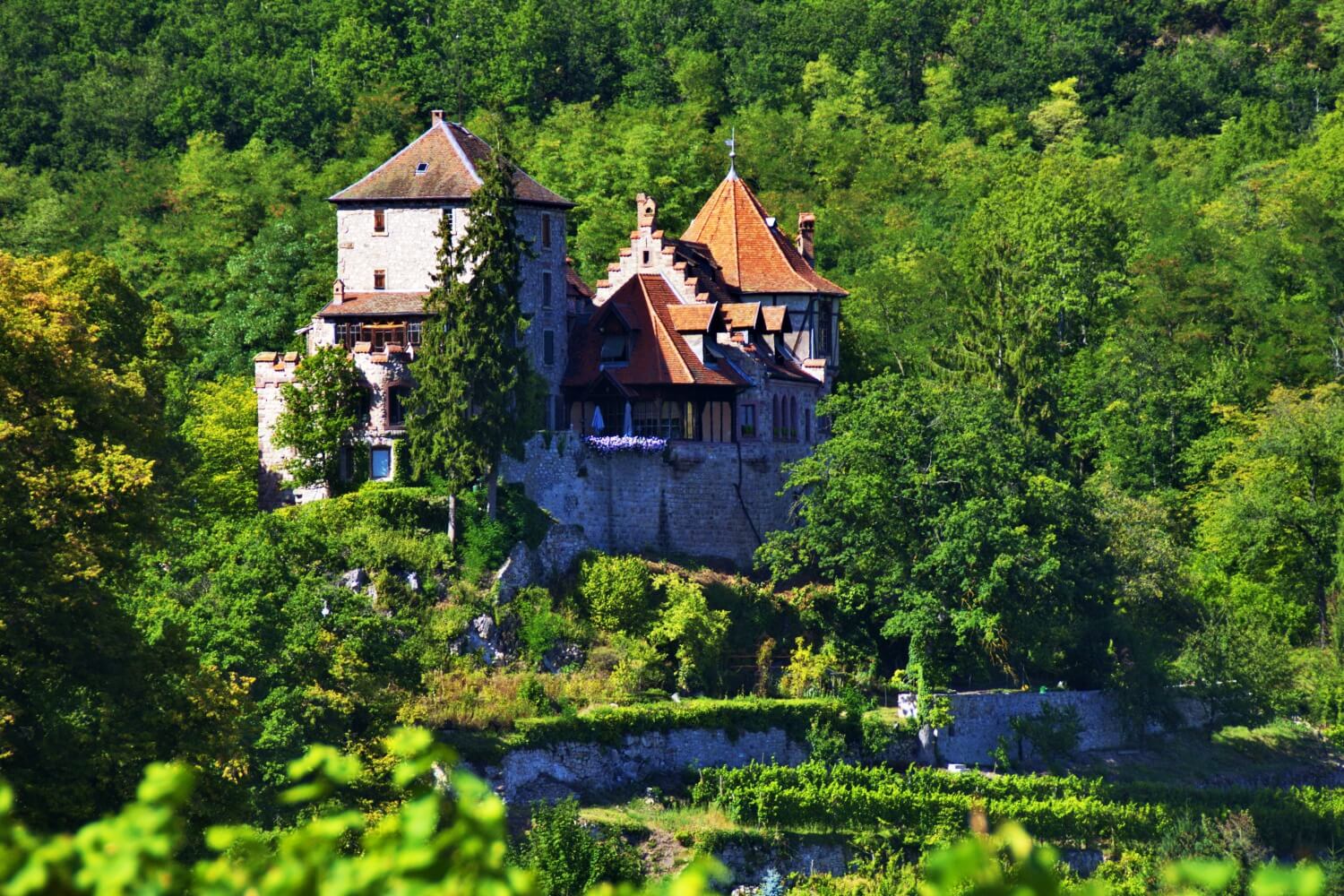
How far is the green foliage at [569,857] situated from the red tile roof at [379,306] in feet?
52.7

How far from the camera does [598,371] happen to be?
2344 inches

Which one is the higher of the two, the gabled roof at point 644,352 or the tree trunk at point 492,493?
the gabled roof at point 644,352

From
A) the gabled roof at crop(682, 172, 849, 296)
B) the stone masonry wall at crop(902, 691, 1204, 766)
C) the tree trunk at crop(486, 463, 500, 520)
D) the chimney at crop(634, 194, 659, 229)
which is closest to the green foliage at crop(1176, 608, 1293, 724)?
the stone masonry wall at crop(902, 691, 1204, 766)

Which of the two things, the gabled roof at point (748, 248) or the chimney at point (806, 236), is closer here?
the gabled roof at point (748, 248)

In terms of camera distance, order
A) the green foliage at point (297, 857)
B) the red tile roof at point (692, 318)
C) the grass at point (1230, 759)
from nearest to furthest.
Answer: the green foliage at point (297, 857) → the grass at point (1230, 759) → the red tile roof at point (692, 318)

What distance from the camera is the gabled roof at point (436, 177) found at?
57188mm

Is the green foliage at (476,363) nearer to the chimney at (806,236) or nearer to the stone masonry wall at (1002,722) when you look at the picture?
the stone masonry wall at (1002,722)

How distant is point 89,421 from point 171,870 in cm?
2355

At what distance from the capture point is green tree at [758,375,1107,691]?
5597 cm

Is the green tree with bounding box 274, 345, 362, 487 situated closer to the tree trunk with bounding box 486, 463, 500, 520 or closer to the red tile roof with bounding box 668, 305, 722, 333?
the tree trunk with bounding box 486, 463, 500, 520

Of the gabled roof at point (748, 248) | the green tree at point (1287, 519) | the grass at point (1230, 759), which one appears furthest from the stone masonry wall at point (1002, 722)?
the gabled roof at point (748, 248)

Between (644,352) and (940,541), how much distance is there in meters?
9.48

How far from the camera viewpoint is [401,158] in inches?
2315

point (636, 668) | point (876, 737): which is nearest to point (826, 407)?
point (876, 737)
